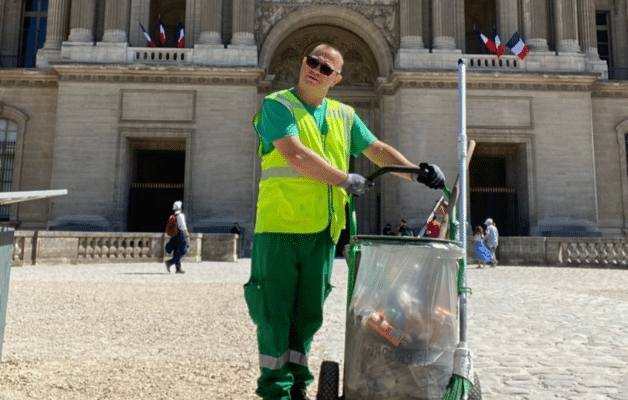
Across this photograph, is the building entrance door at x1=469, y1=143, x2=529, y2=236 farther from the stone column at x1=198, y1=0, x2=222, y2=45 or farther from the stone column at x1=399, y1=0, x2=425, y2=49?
the stone column at x1=198, y1=0, x2=222, y2=45

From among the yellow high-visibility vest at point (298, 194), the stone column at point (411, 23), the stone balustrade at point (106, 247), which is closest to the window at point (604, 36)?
the stone column at point (411, 23)

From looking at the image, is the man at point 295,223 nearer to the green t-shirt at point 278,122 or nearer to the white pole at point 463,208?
the green t-shirt at point 278,122

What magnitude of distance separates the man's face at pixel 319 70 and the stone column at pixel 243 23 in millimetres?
18906

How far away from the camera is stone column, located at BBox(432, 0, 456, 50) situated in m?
20.7

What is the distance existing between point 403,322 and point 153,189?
22.9 meters

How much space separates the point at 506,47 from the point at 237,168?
11.8 m

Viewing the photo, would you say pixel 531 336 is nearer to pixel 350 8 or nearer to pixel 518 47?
pixel 518 47

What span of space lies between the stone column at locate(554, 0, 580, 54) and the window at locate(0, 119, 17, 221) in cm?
2254

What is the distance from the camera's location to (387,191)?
21.6m

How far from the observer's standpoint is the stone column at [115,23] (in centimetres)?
2034

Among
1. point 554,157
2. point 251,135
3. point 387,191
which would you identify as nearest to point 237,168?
point 251,135

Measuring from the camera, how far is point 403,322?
Result: 7.11 ft

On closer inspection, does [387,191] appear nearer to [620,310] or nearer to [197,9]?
[197,9]

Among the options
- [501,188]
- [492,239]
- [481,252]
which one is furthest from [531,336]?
[501,188]
